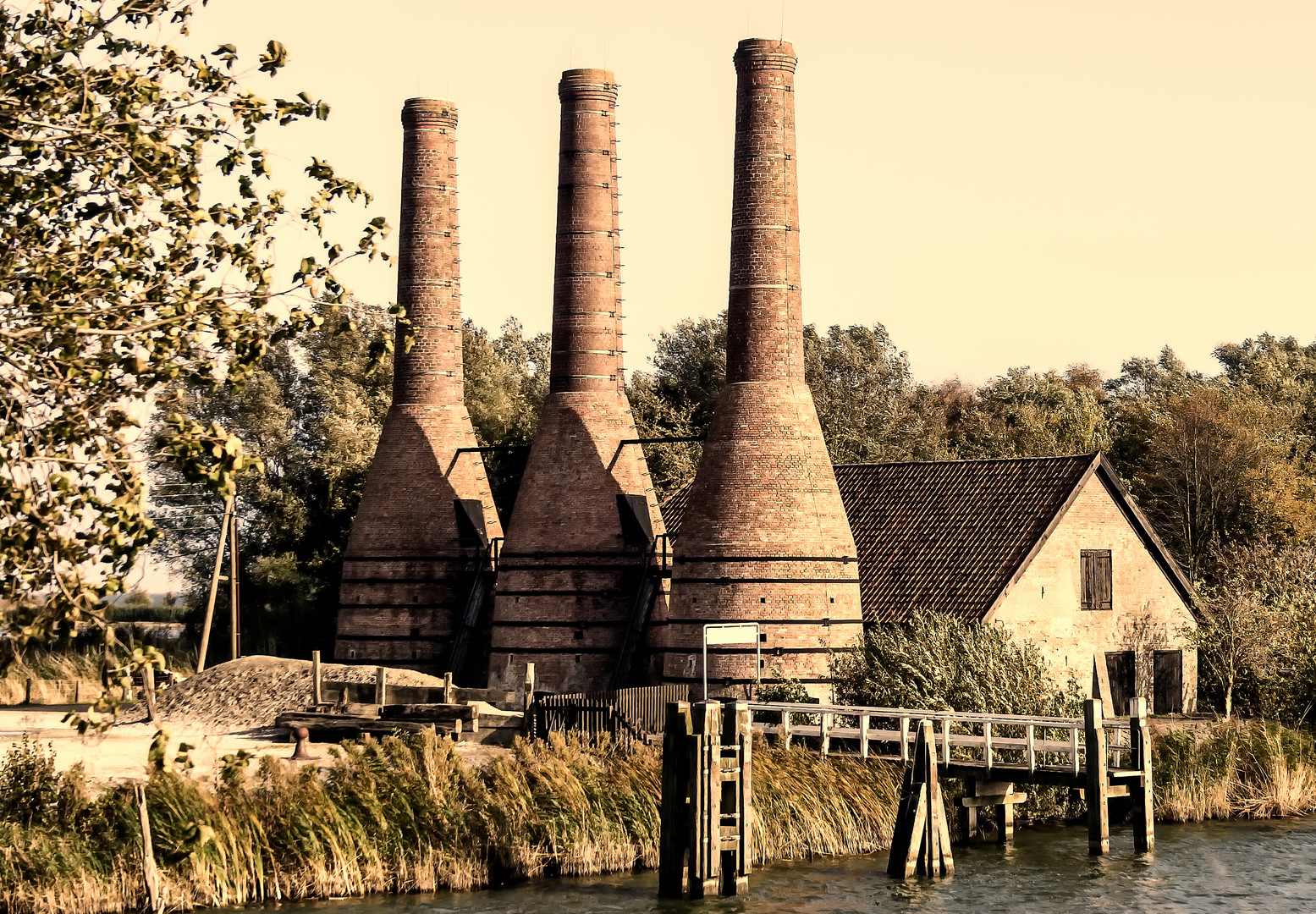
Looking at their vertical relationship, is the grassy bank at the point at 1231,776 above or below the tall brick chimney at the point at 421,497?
below

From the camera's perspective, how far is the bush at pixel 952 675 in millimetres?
27641

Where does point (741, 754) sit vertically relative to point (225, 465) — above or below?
below

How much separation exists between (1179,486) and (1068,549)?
721 inches

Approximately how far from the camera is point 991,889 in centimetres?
2203

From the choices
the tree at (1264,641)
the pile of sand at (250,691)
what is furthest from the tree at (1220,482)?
the pile of sand at (250,691)

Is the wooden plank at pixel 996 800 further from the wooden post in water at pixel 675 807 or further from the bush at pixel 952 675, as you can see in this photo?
the wooden post in water at pixel 675 807

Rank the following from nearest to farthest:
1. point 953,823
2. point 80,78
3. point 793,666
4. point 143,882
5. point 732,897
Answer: point 80,78
point 143,882
point 732,897
point 953,823
point 793,666

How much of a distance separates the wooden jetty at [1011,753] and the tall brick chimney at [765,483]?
3929 mm

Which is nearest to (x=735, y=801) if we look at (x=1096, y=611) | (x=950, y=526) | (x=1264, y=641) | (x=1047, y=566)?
(x=1047, y=566)

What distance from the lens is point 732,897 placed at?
70.5ft

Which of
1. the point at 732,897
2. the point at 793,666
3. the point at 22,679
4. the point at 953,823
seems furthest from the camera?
the point at 22,679

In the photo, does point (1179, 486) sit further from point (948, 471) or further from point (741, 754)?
point (741, 754)

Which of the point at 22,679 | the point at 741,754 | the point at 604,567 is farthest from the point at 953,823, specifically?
the point at 22,679

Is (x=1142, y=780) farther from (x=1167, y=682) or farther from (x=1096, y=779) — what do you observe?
(x=1167, y=682)
